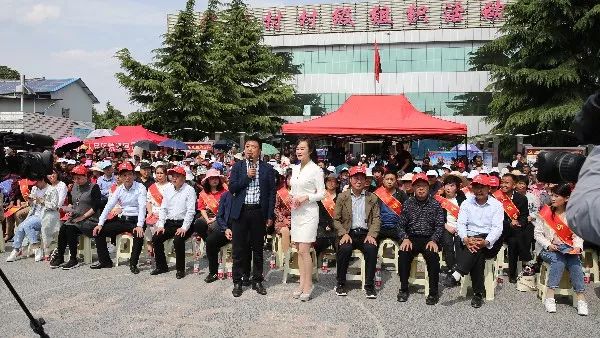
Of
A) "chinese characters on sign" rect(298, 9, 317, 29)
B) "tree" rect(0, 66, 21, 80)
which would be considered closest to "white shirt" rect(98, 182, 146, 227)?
"chinese characters on sign" rect(298, 9, 317, 29)

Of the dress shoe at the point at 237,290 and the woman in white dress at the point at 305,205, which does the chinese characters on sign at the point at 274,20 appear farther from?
the dress shoe at the point at 237,290

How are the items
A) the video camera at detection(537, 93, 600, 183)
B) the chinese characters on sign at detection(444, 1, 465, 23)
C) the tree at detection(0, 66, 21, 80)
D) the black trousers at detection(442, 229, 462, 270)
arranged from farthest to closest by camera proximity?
the tree at detection(0, 66, 21, 80) → the chinese characters on sign at detection(444, 1, 465, 23) → the black trousers at detection(442, 229, 462, 270) → the video camera at detection(537, 93, 600, 183)

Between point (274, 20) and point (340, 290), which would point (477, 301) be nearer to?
point (340, 290)

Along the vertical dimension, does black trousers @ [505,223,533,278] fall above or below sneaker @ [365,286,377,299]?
above

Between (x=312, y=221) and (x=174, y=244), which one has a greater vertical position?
(x=312, y=221)

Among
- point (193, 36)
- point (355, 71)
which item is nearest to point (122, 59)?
point (193, 36)

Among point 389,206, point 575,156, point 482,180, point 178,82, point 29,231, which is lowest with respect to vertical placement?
point 29,231

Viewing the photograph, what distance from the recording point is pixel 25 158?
3.59m

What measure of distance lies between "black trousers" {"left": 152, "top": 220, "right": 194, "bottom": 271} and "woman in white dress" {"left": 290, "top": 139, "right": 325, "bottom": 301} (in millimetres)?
1791

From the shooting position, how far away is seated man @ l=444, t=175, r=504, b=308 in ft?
19.3

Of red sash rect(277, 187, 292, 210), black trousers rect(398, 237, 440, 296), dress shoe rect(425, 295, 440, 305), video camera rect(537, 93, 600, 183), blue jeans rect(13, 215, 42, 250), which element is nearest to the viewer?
video camera rect(537, 93, 600, 183)

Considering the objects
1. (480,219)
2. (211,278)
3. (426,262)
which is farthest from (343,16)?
(426,262)

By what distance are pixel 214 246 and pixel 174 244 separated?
61 centimetres

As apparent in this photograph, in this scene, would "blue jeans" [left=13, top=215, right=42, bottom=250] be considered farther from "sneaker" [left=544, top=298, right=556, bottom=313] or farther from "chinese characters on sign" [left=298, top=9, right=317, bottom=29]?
"chinese characters on sign" [left=298, top=9, right=317, bottom=29]
